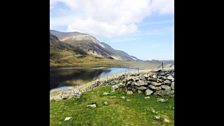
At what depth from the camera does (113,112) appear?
7938 millimetres

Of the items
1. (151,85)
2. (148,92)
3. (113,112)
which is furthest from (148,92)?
(113,112)

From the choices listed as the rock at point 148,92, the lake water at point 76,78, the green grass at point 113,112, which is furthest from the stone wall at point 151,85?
the lake water at point 76,78

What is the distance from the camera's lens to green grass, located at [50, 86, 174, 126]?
24.3 feet

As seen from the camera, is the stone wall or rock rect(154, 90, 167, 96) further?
the stone wall

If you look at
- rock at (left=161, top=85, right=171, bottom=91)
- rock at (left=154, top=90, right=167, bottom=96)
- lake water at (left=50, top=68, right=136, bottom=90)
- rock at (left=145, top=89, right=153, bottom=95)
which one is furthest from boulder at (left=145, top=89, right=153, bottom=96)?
lake water at (left=50, top=68, right=136, bottom=90)

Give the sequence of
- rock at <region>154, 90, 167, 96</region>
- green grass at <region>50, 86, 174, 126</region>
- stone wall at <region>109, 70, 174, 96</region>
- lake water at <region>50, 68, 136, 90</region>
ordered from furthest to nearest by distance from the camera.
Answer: lake water at <region>50, 68, 136, 90</region> < stone wall at <region>109, 70, 174, 96</region> < rock at <region>154, 90, 167, 96</region> < green grass at <region>50, 86, 174, 126</region>

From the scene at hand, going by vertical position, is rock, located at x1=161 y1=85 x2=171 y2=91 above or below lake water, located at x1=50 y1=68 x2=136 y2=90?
above

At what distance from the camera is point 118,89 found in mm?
10391

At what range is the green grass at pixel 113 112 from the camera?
7410 millimetres

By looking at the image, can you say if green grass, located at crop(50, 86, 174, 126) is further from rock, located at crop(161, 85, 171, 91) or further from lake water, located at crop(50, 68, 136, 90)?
lake water, located at crop(50, 68, 136, 90)
